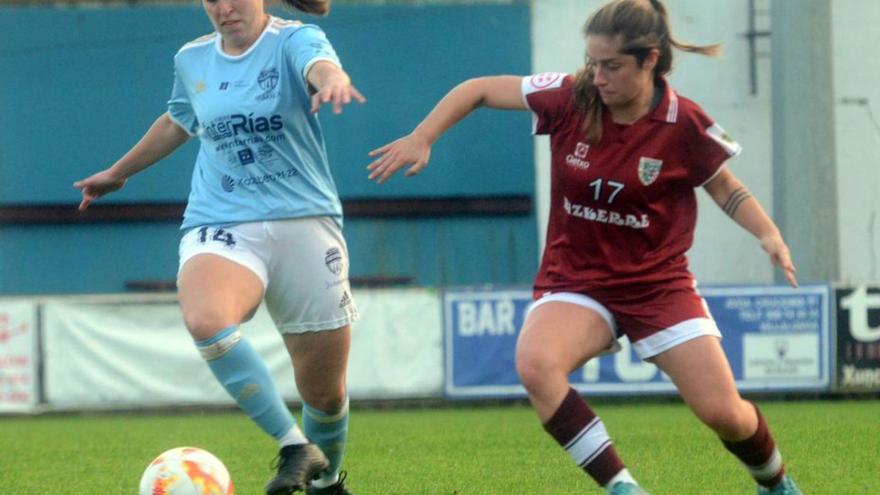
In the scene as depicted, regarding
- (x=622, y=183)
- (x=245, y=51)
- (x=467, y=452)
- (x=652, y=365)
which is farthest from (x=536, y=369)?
(x=652, y=365)

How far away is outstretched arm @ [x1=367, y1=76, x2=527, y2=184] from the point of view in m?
5.21

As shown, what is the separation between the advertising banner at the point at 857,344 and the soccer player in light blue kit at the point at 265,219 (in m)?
9.31

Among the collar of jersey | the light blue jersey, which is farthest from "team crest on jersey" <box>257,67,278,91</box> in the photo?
the collar of jersey

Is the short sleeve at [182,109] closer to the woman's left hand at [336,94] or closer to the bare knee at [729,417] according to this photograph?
the woman's left hand at [336,94]

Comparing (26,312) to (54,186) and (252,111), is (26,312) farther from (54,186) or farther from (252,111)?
(252,111)

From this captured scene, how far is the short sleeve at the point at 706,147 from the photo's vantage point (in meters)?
5.55

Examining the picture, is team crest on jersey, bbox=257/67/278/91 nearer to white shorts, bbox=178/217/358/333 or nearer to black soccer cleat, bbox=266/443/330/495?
white shorts, bbox=178/217/358/333

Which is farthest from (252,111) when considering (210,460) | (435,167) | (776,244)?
(435,167)

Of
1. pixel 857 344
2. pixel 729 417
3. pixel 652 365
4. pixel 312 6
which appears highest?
pixel 312 6

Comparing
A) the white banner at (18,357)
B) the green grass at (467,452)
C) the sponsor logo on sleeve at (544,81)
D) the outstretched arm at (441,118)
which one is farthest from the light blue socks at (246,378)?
the white banner at (18,357)

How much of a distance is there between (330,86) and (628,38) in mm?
1024

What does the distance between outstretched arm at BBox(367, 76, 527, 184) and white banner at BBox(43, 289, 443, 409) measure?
8839mm

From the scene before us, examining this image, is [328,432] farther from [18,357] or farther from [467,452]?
[18,357]

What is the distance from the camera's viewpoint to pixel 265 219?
590 centimetres
